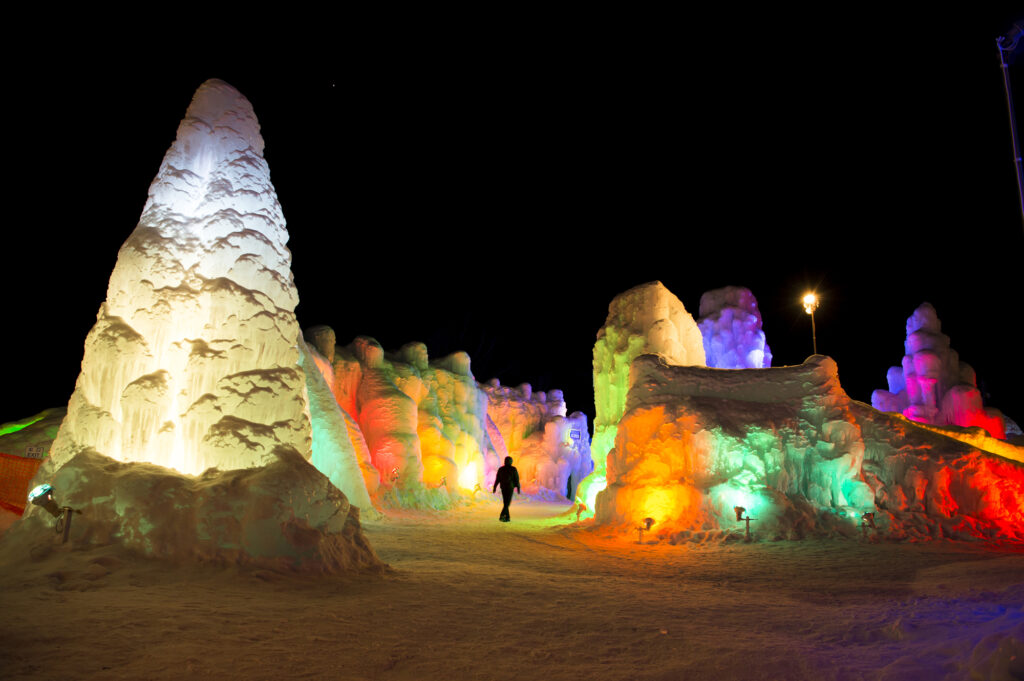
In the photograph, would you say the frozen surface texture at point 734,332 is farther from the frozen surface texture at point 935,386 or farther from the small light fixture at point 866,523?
the small light fixture at point 866,523

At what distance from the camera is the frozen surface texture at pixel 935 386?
22328mm

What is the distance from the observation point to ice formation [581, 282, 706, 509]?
1775 cm

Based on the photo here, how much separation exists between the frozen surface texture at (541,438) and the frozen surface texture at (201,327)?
69.9 ft

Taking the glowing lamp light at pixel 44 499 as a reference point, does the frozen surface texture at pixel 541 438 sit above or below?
above

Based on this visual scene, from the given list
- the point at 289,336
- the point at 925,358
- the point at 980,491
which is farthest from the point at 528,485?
the point at 289,336

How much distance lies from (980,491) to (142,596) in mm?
16058

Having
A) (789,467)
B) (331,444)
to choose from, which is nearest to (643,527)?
(789,467)

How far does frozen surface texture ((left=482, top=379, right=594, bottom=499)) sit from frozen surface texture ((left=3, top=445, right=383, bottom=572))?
2279 cm

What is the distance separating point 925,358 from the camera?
2319 cm

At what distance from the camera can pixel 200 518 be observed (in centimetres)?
739

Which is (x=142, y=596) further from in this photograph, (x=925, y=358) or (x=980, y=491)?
(x=925, y=358)

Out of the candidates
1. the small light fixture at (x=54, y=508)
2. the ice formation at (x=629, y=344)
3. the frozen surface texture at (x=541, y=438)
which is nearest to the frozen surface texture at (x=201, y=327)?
the small light fixture at (x=54, y=508)

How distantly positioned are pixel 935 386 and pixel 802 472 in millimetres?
13364

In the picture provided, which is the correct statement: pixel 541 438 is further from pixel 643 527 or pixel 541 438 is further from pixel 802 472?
pixel 802 472
